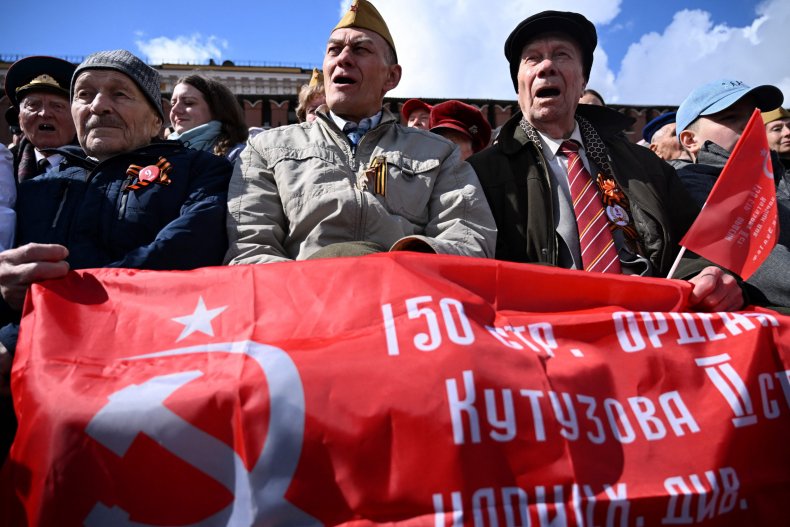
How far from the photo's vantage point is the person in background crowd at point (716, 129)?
3328 millimetres

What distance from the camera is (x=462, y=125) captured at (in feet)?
16.1

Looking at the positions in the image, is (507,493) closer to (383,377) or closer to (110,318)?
(383,377)

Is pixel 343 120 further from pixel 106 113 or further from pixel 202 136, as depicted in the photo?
pixel 202 136

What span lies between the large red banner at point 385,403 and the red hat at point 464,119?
3207mm

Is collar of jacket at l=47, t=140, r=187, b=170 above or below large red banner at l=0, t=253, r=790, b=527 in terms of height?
above

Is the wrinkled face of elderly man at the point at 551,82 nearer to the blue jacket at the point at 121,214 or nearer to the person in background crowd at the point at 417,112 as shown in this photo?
the blue jacket at the point at 121,214

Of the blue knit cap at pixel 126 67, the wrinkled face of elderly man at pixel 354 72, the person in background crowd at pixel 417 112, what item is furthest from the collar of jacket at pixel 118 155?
the person in background crowd at pixel 417 112

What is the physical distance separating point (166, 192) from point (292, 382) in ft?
4.48

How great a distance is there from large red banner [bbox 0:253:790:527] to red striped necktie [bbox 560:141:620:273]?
0.86m

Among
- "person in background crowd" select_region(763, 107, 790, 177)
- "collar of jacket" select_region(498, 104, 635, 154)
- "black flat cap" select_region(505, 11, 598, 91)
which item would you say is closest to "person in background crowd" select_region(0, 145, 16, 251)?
"collar of jacket" select_region(498, 104, 635, 154)

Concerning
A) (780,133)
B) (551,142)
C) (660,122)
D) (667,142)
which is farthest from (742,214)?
(660,122)

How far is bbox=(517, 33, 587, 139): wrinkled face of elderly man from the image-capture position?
3180mm

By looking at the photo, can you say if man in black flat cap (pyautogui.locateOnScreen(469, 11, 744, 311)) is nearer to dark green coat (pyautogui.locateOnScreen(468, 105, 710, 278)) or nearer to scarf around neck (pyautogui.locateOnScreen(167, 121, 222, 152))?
dark green coat (pyautogui.locateOnScreen(468, 105, 710, 278))

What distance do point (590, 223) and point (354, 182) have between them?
1155mm
